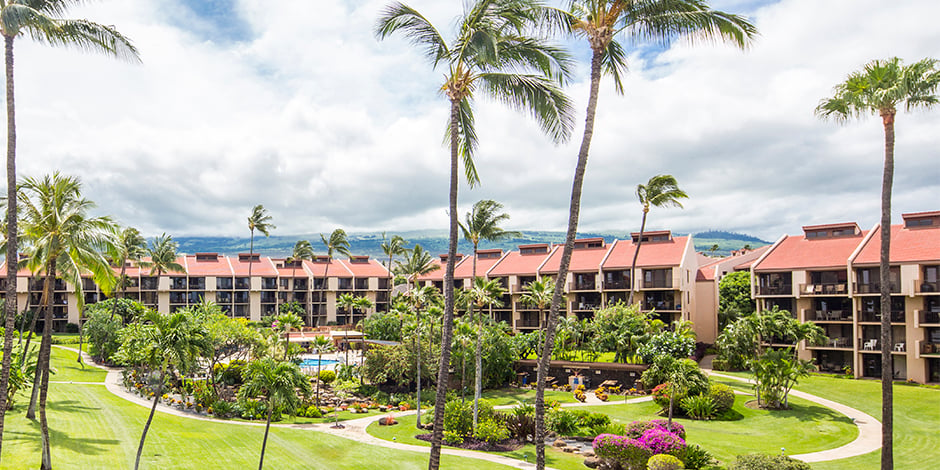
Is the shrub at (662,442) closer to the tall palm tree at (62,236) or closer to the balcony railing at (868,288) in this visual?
the tall palm tree at (62,236)

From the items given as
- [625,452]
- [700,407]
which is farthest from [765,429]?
[625,452]

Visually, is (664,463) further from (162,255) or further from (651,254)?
(162,255)

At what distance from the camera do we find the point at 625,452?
2330 centimetres

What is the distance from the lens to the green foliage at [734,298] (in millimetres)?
57406

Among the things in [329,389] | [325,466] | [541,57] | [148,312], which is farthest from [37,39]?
[329,389]

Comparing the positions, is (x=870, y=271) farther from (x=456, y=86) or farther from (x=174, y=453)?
(x=174, y=453)

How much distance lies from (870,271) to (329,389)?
132ft

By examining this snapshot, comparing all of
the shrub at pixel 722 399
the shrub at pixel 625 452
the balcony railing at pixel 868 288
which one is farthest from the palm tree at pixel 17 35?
the balcony railing at pixel 868 288

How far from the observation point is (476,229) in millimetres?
42688

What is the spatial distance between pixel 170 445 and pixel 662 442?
2049 centimetres

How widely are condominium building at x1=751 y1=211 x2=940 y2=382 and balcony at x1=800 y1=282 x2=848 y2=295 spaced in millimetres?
66

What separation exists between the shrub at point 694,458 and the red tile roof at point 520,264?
38920 millimetres

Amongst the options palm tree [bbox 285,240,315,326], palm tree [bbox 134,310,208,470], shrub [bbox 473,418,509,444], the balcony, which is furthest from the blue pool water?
the balcony

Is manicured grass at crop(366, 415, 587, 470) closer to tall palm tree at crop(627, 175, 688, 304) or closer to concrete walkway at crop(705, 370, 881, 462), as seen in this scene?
concrete walkway at crop(705, 370, 881, 462)
